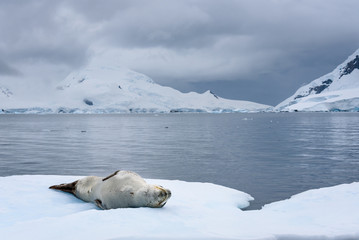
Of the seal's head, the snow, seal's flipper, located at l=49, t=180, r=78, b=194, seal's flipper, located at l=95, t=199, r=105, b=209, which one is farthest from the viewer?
seal's flipper, located at l=49, t=180, r=78, b=194

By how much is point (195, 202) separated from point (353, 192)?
13.9 feet

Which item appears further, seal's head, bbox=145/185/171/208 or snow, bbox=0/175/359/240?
seal's head, bbox=145/185/171/208

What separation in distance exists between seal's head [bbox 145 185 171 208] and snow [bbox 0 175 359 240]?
16 centimetres

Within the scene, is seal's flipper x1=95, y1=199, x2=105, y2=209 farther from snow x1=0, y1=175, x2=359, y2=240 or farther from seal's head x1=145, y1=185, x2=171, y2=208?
seal's head x1=145, y1=185, x2=171, y2=208

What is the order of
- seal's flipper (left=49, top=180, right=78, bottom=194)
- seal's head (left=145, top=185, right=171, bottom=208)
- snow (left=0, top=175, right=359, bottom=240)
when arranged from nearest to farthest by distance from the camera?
snow (left=0, top=175, right=359, bottom=240) < seal's head (left=145, top=185, right=171, bottom=208) < seal's flipper (left=49, top=180, right=78, bottom=194)

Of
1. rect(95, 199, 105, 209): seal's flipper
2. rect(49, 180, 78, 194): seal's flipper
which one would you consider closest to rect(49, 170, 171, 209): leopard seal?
rect(95, 199, 105, 209): seal's flipper

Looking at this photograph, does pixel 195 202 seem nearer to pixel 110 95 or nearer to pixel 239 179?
pixel 239 179

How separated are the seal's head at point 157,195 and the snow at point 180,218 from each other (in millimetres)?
160

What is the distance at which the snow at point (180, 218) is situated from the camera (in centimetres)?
626

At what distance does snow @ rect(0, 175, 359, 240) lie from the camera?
626 cm

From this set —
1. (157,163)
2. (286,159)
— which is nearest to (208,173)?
(157,163)

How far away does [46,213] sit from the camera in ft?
25.6

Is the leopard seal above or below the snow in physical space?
above

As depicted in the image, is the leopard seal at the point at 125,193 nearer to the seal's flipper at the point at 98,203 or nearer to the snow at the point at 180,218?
the seal's flipper at the point at 98,203
